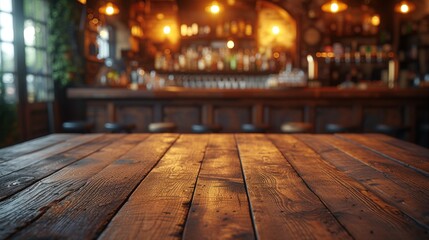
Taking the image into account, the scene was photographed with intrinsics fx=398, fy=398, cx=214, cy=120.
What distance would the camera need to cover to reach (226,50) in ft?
26.8

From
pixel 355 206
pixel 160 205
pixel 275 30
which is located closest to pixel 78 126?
pixel 160 205

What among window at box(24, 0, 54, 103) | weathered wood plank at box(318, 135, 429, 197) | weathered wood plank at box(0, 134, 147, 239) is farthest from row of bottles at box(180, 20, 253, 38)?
weathered wood plank at box(0, 134, 147, 239)

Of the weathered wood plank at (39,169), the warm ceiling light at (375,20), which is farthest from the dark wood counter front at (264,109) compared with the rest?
the warm ceiling light at (375,20)

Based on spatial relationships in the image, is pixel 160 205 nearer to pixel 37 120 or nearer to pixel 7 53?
pixel 7 53

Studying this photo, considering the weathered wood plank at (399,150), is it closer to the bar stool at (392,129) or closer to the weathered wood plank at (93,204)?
the weathered wood plank at (93,204)

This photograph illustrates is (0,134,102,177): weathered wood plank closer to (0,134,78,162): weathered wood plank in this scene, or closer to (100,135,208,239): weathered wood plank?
(0,134,78,162): weathered wood plank

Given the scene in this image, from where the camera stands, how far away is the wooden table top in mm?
990

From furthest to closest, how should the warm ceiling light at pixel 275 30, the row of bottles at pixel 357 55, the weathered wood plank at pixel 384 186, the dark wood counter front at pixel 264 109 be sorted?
the warm ceiling light at pixel 275 30 < the row of bottles at pixel 357 55 < the dark wood counter front at pixel 264 109 < the weathered wood plank at pixel 384 186

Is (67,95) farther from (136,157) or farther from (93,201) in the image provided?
(93,201)

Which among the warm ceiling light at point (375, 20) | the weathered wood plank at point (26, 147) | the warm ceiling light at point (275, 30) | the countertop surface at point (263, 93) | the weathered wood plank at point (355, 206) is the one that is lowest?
the weathered wood plank at point (355, 206)

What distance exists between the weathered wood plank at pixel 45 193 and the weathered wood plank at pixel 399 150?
1.40 metres

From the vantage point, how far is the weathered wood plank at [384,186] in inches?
45.3

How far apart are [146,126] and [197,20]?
4.02 meters

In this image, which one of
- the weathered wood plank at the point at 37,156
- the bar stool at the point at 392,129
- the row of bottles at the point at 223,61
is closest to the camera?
the weathered wood plank at the point at 37,156
